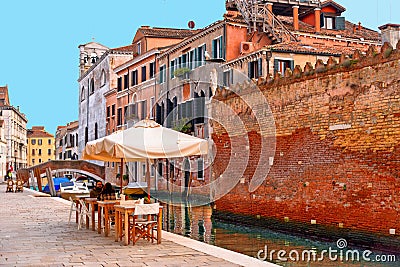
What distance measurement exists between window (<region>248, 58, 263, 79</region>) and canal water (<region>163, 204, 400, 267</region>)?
20.8 feet

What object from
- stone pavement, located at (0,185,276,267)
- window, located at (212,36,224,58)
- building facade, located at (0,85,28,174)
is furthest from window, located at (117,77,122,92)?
building facade, located at (0,85,28,174)

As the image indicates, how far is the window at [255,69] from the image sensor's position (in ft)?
73.1

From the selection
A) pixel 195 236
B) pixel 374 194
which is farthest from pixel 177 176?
pixel 374 194

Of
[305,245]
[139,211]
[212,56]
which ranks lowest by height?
[305,245]

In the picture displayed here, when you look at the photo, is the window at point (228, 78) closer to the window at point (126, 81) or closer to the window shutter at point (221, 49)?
the window shutter at point (221, 49)

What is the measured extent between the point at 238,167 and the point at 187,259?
34.1 feet

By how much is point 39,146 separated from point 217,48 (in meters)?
→ 96.9

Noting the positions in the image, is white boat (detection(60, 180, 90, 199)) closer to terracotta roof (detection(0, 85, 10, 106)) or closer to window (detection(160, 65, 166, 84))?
window (detection(160, 65, 166, 84))

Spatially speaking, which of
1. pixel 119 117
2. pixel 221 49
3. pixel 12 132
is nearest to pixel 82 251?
pixel 221 49

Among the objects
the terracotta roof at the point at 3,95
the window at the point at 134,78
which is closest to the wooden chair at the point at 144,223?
the window at the point at 134,78

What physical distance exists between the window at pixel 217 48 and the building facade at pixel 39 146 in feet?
314

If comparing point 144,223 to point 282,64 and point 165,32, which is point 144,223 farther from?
point 165,32

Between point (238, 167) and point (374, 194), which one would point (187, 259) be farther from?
point (238, 167)

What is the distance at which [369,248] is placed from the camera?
1215 cm
